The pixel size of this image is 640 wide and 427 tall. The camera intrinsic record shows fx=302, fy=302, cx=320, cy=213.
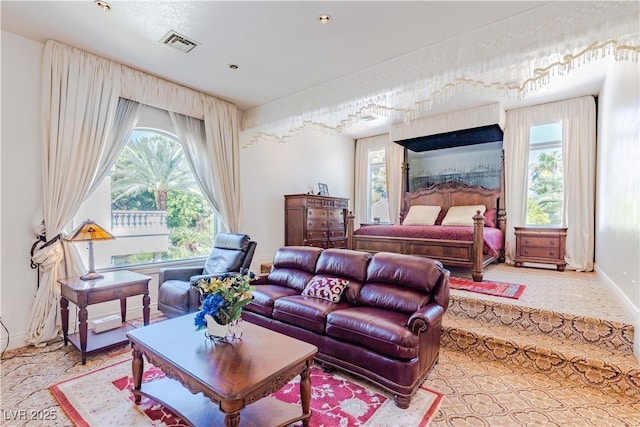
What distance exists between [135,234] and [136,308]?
0.93 metres

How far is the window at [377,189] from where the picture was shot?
24.4 feet

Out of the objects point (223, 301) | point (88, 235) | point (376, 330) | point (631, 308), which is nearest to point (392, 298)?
point (376, 330)

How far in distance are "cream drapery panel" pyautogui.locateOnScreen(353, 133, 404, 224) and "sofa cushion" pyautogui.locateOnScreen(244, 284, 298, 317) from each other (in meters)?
4.35

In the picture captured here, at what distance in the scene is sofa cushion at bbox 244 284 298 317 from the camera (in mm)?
3053

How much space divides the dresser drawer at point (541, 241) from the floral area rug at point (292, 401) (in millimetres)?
3987

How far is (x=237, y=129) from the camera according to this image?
4.84 metres

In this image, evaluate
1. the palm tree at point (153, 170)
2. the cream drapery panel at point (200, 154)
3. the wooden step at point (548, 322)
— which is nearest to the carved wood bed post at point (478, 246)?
the wooden step at point (548, 322)

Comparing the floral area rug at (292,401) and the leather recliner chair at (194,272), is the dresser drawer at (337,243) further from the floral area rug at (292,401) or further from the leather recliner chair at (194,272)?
the floral area rug at (292,401)

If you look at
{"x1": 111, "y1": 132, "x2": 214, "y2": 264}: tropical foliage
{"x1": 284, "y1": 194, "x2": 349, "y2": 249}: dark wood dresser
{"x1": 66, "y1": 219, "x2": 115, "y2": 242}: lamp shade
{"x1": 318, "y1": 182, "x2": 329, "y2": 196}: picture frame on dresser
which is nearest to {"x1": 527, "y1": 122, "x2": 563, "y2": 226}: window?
{"x1": 284, "y1": 194, "x2": 349, "y2": 249}: dark wood dresser

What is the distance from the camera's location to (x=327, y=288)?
9.78ft

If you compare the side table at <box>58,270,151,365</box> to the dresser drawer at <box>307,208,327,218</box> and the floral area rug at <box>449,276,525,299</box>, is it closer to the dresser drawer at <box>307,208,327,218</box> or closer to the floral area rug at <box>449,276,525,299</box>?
the dresser drawer at <box>307,208,327,218</box>

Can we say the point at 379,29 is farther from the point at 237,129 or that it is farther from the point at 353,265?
the point at 237,129

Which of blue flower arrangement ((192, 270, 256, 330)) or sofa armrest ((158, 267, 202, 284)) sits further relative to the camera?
sofa armrest ((158, 267, 202, 284))

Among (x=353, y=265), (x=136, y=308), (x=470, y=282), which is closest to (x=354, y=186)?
(x=470, y=282)
